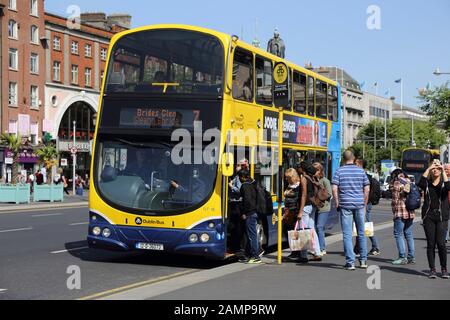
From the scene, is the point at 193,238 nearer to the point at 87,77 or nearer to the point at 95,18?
the point at 87,77

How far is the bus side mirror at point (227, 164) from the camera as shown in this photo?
12602mm

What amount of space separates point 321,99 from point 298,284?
9.39 metres

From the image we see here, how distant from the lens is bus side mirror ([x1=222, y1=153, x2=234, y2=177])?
41.3ft

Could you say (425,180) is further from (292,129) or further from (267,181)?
(292,129)

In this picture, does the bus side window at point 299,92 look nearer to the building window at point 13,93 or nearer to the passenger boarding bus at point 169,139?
the passenger boarding bus at point 169,139

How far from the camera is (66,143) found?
2618 inches

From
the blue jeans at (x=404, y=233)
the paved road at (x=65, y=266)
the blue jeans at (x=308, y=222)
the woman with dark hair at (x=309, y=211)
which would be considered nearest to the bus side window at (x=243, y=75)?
the woman with dark hair at (x=309, y=211)

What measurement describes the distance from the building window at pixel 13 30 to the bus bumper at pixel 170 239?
4981cm

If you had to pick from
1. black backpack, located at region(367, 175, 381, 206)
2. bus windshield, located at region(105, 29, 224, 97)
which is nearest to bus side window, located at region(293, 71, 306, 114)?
black backpack, located at region(367, 175, 381, 206)

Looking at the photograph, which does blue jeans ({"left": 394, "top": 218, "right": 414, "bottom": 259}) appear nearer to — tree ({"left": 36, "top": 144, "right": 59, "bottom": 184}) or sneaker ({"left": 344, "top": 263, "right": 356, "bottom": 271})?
sneaker ({"left": 344, "top": 263, "right": 356, "bottom": 271})

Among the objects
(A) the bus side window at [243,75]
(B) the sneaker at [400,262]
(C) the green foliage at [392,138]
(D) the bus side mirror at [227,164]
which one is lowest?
(B) the sneaker at [400,262]

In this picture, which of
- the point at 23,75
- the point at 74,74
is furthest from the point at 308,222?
the point at 74,74
